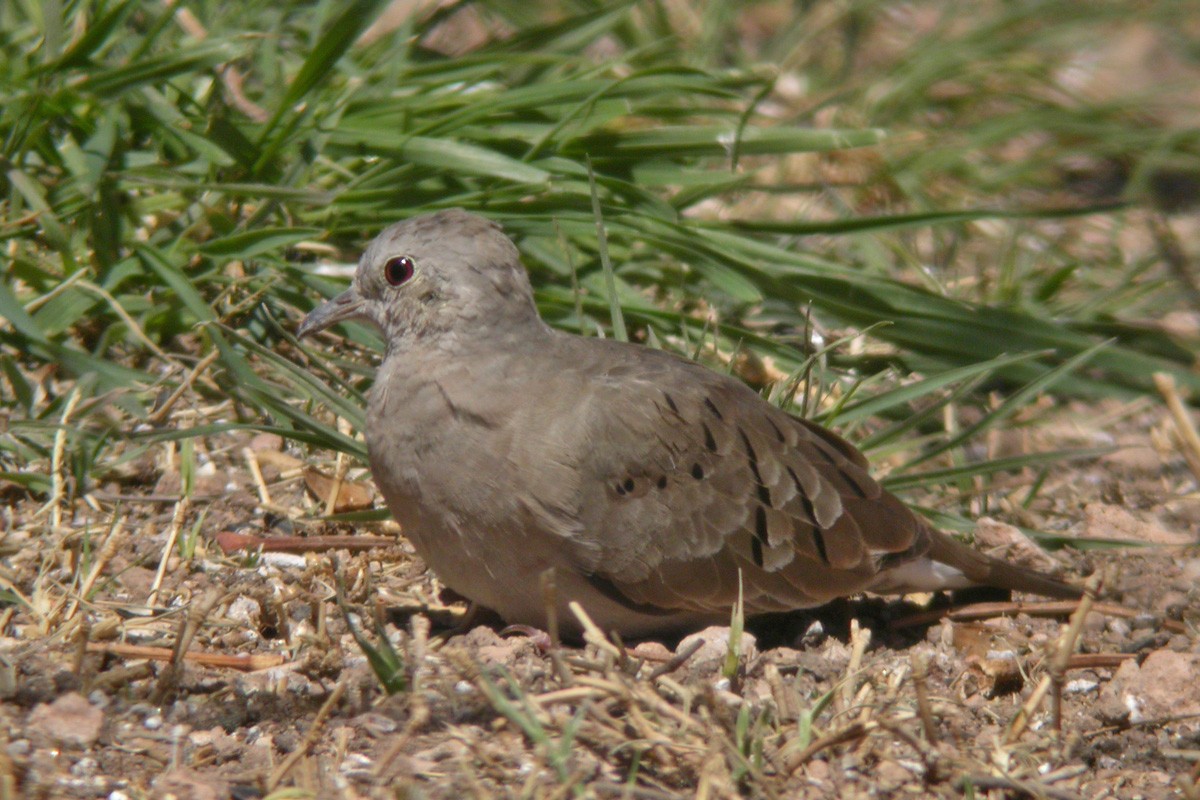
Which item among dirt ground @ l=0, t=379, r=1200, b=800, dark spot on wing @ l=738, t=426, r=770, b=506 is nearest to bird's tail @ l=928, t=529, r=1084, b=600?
dirt ground @ l=0, t=379, r=1200, b=800

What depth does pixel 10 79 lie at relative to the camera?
3975 mm

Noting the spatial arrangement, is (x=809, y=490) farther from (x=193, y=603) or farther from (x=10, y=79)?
(x=10, y=79)

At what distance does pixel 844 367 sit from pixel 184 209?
82.4 inches

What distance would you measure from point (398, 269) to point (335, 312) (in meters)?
0.26

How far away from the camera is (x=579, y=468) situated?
3055 mm

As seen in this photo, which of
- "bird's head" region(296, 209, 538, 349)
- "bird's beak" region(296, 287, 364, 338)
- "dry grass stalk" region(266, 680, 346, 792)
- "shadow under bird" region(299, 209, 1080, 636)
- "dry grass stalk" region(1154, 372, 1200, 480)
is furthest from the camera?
"dry grass stalk" region(1154, 372, 1200, 480)

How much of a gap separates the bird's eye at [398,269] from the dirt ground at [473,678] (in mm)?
679

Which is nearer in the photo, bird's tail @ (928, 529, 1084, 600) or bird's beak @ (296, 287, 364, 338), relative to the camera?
bird's beak @ (296, 287, 364, 338)

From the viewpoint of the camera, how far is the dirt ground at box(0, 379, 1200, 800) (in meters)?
2.65

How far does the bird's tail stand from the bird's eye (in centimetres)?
147

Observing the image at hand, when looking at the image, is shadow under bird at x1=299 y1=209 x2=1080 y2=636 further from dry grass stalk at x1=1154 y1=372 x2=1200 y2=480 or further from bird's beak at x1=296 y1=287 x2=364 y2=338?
dry grass stalk at x1=1154 y1=372 x2=1200 y2=480

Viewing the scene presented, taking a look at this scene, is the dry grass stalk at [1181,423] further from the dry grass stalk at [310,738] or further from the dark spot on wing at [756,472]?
the dry grass stalk at [310,738]

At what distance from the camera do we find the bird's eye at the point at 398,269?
3.24m

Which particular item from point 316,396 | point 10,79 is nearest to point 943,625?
point 316,396
